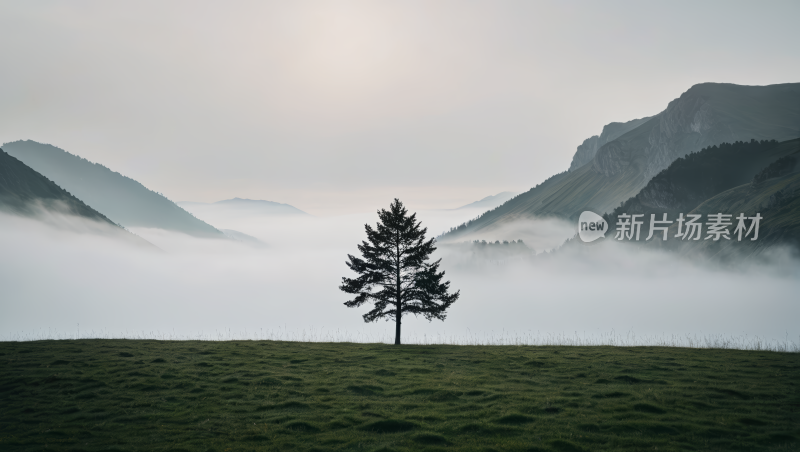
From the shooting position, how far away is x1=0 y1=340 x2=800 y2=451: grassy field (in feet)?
52.5

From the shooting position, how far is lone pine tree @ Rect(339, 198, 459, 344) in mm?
42406

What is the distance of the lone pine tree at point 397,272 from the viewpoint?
42.4m

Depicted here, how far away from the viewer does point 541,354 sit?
3253 centimetres

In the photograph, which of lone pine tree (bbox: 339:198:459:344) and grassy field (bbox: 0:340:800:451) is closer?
grassy field (bbox: 0:340:800:451)

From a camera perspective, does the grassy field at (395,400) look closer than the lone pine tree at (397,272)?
Yes

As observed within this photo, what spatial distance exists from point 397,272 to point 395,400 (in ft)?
72.8

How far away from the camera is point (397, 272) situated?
42.9 meters

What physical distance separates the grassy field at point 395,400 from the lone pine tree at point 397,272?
9.96m

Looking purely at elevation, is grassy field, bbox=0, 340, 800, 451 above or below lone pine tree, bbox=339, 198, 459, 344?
below

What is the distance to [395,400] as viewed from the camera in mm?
21016

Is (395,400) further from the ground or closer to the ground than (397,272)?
closer to the ground

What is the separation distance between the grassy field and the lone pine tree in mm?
9957

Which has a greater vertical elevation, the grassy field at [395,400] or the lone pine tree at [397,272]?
the lone pine tree at [397,272]

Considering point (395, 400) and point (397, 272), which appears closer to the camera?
point (395, 400)
